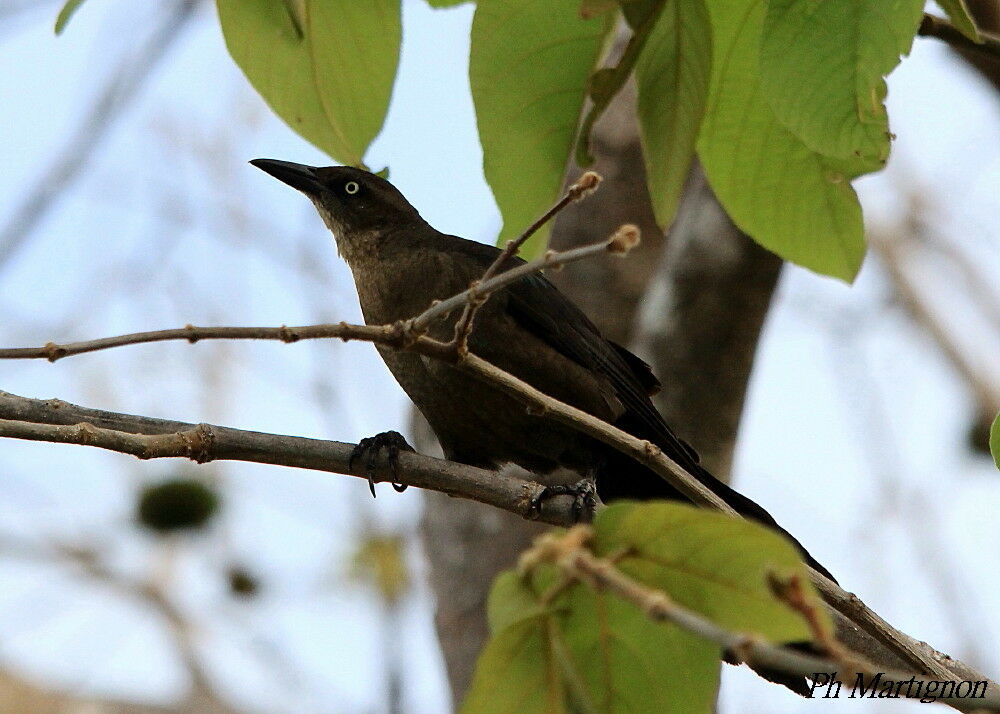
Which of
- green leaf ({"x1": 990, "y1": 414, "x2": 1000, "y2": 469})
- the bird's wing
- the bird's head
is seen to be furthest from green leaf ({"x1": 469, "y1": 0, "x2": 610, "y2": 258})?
the bird's head

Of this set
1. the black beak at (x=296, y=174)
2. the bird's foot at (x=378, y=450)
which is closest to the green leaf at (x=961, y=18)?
the bird's foot at (x=378, y=450)

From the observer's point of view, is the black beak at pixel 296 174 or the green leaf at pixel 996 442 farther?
the black beak at pixel 296 174

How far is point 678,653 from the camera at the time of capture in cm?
152

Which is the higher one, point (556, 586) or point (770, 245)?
point (770, 245)

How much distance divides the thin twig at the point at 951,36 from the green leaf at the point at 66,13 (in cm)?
163

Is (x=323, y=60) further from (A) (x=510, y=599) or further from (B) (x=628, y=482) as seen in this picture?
(B) (x=628, y=482)

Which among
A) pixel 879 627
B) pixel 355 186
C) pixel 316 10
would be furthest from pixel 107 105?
pixel 879 627

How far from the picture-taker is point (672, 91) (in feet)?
7.00

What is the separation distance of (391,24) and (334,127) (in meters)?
0.25

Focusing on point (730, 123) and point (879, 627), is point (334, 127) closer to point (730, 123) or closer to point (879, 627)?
point (730, 123)

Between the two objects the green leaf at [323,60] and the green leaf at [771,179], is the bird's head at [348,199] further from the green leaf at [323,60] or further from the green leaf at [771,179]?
the green leaf at [771,179]

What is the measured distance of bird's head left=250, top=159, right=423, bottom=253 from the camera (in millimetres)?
4055

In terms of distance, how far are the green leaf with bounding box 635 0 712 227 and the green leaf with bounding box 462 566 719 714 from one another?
0.91 m

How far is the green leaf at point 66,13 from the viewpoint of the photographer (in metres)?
2.09
